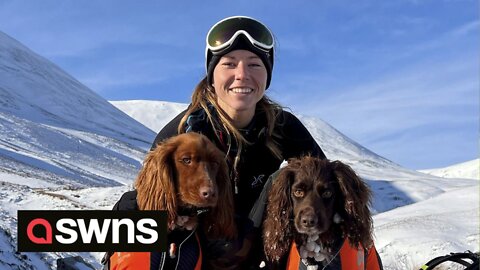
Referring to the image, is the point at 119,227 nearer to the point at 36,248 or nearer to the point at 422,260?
the point at 36,248

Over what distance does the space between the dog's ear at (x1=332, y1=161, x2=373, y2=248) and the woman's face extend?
1188mm

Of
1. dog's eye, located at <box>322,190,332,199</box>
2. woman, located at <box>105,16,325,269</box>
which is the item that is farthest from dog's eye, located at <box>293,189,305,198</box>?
woman, located at <box>105,16,325,269</box>

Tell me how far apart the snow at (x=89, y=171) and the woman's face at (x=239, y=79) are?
159 centimetres

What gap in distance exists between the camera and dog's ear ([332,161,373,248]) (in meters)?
4.73

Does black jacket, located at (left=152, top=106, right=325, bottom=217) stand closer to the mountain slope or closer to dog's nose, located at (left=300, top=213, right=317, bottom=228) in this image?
dog's nose, located at (left=300, top=213, right=317, bottom=228)

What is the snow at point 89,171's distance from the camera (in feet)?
41.4

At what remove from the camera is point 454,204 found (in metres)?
18.8

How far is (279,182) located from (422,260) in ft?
26.0

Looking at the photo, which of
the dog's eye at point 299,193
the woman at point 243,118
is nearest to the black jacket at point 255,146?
the woman at point 243,118

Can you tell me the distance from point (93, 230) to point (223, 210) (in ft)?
3.62

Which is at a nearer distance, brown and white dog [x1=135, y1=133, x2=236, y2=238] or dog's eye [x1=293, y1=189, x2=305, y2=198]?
brown and white dog [x1=135, y1=133, x2=236, y2=238]

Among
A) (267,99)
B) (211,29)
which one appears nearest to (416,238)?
(267,99)

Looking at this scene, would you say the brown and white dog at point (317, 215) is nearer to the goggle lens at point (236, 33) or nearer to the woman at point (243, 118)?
the woman at point (243, 118)

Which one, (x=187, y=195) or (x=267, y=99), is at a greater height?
(x=267, y=99)
